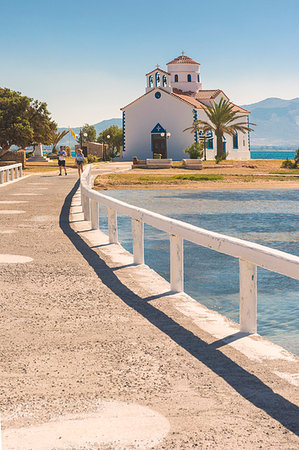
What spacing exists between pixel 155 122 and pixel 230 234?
6574 cm

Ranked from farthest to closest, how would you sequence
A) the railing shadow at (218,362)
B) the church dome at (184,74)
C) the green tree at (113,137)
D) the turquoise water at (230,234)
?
the green tree at (113,137)
the church dome at (184,74)
the turquoise water at (230,234)
the railing shadow at (218,362)

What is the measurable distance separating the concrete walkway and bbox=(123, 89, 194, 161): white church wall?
244 feet

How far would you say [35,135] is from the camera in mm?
67750

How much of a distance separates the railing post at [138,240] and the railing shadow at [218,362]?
97 centimetres

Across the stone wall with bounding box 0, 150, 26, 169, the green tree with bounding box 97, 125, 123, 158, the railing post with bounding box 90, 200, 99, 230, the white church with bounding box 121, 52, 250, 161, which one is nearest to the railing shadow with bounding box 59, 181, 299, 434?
the railing post with bounding box 90, 200, 99, 230

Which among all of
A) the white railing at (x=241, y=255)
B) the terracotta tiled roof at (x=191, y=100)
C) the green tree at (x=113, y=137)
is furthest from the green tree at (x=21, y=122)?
the white railing at (x=241, y=255)

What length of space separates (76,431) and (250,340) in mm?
2505

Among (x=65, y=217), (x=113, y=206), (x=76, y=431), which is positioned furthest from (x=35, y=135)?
(x=76, y=431)

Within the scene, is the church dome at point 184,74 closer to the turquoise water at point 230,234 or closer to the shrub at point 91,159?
the shrub at point 91,159

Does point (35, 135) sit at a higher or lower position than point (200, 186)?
higher

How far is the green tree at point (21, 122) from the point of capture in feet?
210

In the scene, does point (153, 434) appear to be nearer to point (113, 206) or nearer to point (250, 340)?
point (250, 340)

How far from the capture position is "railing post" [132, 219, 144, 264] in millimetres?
10086

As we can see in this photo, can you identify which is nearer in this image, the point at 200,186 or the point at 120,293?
the point at 120,293
